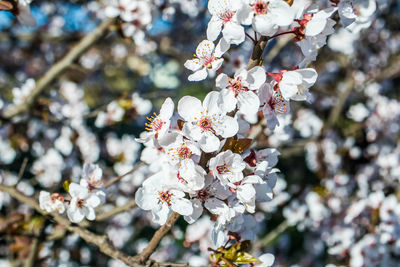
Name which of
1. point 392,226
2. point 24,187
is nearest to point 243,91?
point 392,226

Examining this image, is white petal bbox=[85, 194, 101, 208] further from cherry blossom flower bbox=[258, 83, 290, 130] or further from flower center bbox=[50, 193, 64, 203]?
cherry blossom flower bbox=[258, 83, 290, 130]

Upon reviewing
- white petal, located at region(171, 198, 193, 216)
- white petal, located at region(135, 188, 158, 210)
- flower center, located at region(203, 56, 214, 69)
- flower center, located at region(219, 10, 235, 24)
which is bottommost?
white petal, located at region(135, 188, 158, 210)

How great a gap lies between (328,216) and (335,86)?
2828 millimetres

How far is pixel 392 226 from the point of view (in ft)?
8.32

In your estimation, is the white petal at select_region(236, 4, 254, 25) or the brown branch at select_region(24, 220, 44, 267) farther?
the brown branch at select_region(24, 220, 44, 267)

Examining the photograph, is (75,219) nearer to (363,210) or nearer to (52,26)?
(363,210)

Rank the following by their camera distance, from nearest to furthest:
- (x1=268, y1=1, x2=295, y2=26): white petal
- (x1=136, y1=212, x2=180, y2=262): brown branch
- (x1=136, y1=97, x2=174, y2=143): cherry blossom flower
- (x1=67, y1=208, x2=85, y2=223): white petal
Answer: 1. (x1=268, y1=1, x2=295, y2=26): white petal
2. (x1=136, y1=97, x2=174, y2=143): cherry blossom flower
3. (x1=136, y1=212, x2=180, y2=262): brown branch
4. (x1=67, y1=208, x2=85, y2=223): white petal

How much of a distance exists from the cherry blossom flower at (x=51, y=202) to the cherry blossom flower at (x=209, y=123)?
709 millimetres

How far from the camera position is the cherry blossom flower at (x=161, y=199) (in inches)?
41.6

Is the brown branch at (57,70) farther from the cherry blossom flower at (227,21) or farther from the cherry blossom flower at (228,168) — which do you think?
the cherry blossom flower at (228,168)

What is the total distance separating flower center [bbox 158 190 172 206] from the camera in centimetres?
107

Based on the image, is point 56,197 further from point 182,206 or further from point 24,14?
point 24,14

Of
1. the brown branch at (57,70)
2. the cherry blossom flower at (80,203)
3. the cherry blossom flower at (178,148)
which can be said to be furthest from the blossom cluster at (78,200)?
the brown branch at (57,70)

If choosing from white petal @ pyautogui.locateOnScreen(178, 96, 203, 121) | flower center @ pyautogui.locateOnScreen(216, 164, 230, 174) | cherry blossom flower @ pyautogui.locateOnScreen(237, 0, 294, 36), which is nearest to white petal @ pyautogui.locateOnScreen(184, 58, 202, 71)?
white petal @ pyautogui.locateOnScreen(178, 96, 203, 121)
